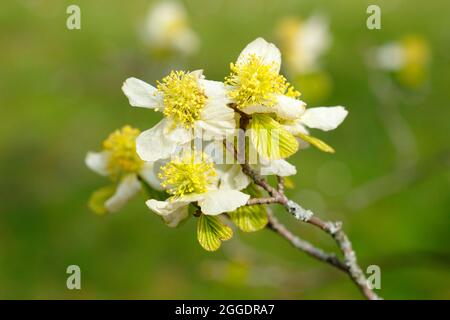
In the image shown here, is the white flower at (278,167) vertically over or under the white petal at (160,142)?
under

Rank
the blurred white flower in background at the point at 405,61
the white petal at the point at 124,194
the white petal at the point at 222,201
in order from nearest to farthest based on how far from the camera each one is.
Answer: the white petal at the point at 222,201 → the white petal at the point at 124,194 → the blurred white flower in background at the point at 405,61

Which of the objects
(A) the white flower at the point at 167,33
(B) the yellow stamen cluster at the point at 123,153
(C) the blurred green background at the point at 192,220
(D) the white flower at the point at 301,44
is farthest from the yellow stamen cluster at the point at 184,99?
(A) the white flower at the point at 167,33

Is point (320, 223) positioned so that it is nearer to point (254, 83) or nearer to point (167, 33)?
point (254, 83)

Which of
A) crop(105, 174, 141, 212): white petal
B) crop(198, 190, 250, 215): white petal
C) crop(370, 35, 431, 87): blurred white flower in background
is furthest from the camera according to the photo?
crop(370, 35, 431, 87): blurred white flower in background

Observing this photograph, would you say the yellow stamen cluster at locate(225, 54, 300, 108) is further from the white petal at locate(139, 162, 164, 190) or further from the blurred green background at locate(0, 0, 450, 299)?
the blurred green background at locate(0, 0, 450, 299)

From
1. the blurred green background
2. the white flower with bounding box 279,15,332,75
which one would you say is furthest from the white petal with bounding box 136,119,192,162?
the white flower with bounding box 279,15,332,75

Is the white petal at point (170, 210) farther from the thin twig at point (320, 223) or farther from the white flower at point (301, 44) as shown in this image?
the white flower at point (301, 44)

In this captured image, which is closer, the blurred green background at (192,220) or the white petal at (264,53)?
the white petal at (264,53)
